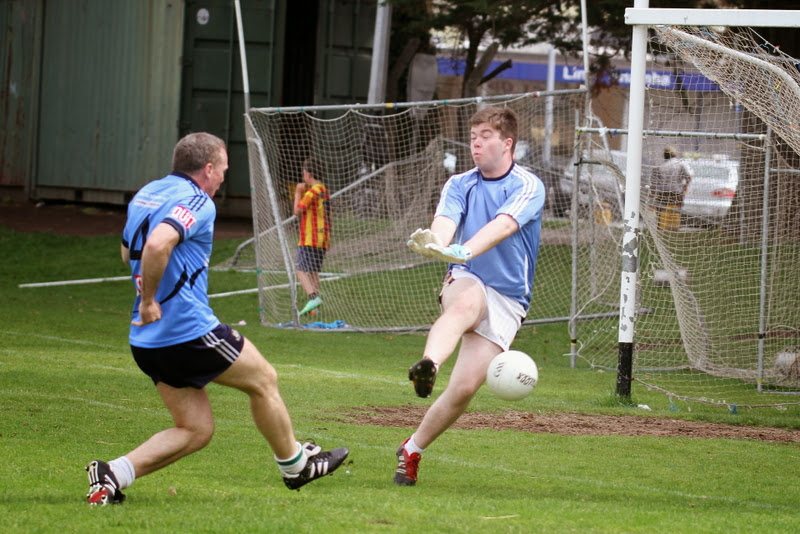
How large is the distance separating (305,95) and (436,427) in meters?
19.6

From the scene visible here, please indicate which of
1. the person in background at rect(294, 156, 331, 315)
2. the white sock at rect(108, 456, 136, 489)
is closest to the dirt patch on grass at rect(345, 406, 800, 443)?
the white sock at rect(108, 456, 136, 489)

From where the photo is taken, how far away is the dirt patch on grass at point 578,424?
8352 mm

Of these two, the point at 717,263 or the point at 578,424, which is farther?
the point at 717,263

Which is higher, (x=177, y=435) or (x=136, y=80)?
(x=136, y=80)

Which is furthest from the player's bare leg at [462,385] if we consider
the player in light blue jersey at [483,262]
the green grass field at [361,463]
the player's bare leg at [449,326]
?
the green grass field at [361,463]

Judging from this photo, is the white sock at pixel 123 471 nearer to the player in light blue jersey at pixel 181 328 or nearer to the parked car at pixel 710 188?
the player in light blue jersey at pixel 181 328

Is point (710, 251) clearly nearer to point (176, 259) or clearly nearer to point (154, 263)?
point (176, 259)

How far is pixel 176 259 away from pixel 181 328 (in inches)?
12.8

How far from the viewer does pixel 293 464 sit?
5461 mm

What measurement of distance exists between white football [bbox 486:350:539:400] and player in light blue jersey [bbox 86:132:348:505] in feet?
3.88

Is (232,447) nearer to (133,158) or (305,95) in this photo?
(133,158)

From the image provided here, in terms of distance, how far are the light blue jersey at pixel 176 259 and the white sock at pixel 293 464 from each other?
0.86 meters

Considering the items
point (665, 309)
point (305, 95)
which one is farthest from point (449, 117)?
point (665, 309)

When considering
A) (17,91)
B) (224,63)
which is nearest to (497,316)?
(224,63)
